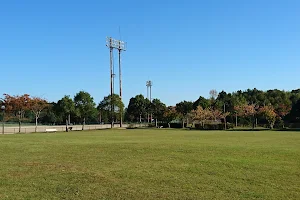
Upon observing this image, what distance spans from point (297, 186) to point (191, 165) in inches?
173

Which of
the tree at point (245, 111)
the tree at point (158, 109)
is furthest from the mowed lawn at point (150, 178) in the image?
the tree at point (158, 109)

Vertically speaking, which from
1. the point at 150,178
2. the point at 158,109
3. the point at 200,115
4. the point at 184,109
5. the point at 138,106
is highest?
the point at 138,106

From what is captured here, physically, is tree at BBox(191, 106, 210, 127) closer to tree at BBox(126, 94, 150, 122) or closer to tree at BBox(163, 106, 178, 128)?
tree at BBox(163, 106, 178, 128)

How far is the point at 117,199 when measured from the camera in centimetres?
784

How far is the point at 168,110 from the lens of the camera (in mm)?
84250

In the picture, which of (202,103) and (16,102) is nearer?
(16,102)

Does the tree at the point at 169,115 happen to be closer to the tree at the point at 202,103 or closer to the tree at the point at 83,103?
the tree at the point at 202,103

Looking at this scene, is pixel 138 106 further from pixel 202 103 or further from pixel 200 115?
pixel 200 115

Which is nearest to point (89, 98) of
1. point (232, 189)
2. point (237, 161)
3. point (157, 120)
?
point (157, 120)

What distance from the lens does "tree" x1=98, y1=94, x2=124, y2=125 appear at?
7075 centimetres

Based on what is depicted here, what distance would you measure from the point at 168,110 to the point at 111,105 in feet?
60.1

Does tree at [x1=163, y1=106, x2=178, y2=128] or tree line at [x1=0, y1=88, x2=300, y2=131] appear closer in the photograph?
tree line at [x1=0, y1=88, x2=300, y2=131]

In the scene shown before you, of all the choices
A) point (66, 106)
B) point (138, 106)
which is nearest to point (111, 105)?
point (66, 106)

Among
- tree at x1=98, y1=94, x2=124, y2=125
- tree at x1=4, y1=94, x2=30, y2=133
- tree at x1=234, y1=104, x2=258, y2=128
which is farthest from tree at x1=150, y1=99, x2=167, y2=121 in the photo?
tree at x1=4, y1=94, x2=30, y2=133
